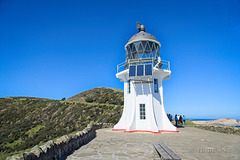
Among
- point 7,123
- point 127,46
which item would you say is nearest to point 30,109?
point 7,123

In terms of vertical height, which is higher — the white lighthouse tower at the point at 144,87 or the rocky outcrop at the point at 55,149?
the white lighthouse tower at the point at 144,87

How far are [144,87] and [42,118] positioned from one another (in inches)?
1127

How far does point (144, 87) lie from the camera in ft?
45.8

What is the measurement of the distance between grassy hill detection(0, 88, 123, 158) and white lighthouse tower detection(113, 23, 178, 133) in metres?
12.6

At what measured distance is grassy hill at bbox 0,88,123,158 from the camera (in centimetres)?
2269

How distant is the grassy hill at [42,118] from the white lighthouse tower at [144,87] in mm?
12649

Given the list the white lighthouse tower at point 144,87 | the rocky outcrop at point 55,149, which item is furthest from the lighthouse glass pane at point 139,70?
the rocky outcrop at point 55,149

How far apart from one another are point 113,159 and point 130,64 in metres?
9.92

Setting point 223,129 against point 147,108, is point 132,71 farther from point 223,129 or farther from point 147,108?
point 223,129

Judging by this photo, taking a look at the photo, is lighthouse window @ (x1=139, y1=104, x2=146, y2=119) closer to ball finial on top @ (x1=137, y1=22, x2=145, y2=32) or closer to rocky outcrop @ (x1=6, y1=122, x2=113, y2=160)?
rocky outcrop @ (x1=6, y1=122, x2=113, y2=160)

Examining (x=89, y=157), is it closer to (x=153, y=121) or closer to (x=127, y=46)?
(x=153, y=121)

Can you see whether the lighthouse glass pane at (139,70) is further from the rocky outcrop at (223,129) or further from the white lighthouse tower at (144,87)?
the rocky outcrop at (223,129)

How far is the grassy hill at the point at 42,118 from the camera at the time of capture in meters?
22.7

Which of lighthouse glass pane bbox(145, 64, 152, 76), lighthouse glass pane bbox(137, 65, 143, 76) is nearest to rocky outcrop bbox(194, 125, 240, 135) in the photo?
lighthouse glass pane bbox(145, 64, 152, 76)
